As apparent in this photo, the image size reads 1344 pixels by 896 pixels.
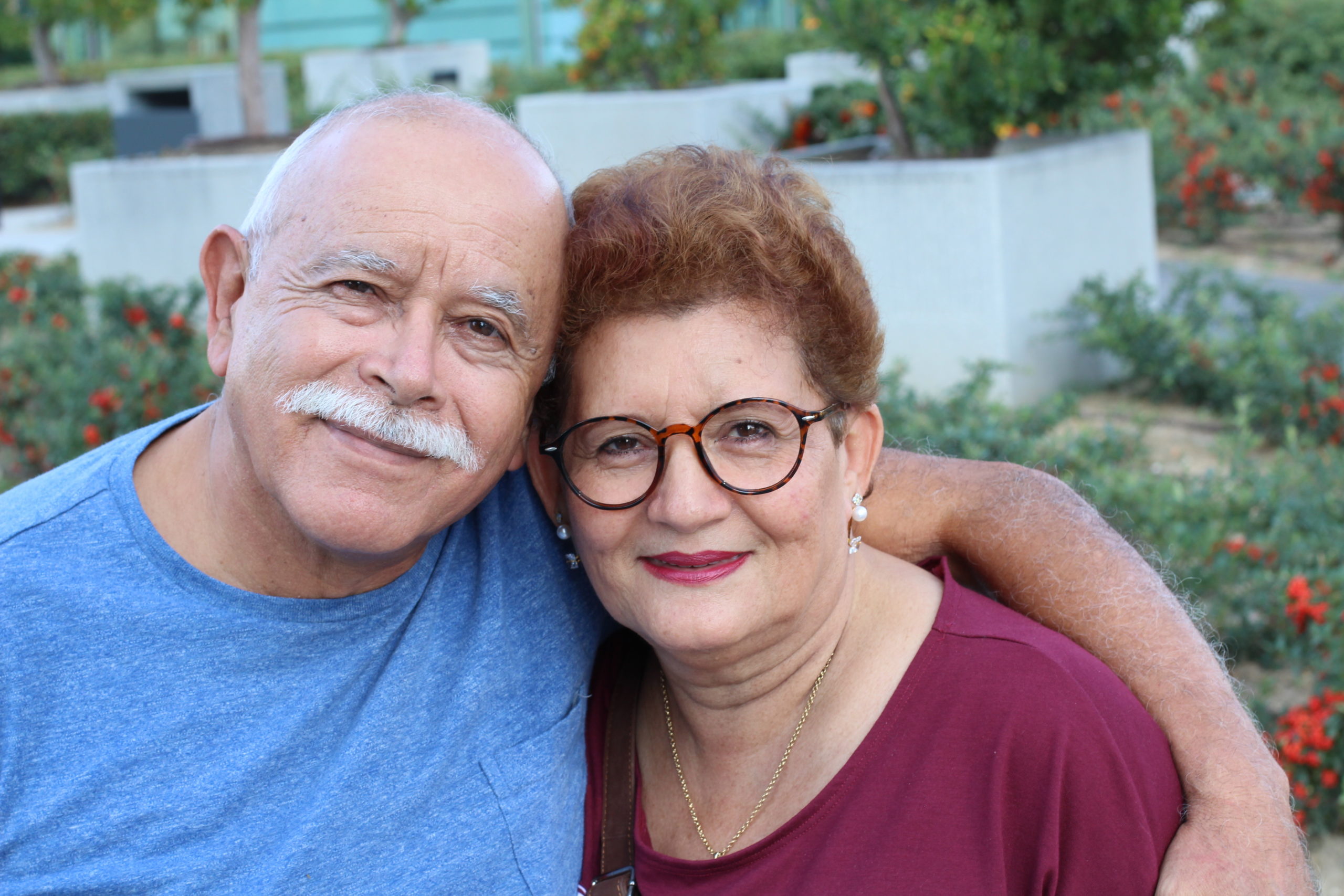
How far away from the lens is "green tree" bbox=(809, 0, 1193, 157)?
696cm

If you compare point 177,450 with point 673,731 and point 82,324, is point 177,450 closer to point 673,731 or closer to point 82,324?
point 673,731

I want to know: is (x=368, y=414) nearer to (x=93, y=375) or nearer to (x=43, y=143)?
(x=93, y=375)

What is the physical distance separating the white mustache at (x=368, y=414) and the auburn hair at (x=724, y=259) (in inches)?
11.1

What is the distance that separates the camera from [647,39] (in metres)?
11.5

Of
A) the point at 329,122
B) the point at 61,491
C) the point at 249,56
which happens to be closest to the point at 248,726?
the point at 61,491

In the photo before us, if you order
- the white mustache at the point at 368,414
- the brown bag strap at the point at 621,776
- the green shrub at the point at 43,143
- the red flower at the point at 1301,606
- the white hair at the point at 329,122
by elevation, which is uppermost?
the green shrub at the point at 43,143

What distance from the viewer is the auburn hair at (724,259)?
78.8 inches

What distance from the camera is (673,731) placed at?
2322mm

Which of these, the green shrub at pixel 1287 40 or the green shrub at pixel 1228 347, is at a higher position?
the green shrub at pixel 1287 40

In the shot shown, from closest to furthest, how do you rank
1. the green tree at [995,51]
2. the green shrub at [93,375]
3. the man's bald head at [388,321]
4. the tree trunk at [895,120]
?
the man's bald head at [388,321], the green shrub at [93,375], the green tree at [995,51], the tree trunk at [895,120]

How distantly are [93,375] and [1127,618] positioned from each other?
17.2ft

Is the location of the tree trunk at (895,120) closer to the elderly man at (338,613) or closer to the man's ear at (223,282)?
the elderly man at (338,613)

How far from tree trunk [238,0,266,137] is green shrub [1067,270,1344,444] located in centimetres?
859

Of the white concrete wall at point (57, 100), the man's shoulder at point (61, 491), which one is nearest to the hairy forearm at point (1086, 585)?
the man's shoulder at point (61, 491)
